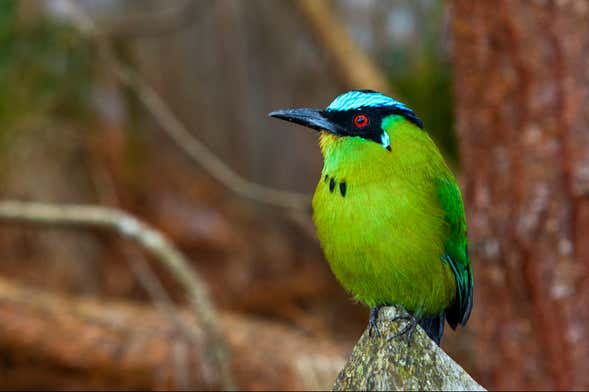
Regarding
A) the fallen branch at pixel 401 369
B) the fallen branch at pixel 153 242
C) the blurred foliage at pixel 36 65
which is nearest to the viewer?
the fallen branch at pixel 401 369

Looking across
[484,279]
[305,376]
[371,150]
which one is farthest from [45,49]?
[371,150]

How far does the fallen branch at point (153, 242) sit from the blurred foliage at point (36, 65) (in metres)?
1.59

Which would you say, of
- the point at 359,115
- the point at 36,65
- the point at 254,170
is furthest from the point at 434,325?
the point at 254,170

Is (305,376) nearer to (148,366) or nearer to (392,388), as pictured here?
(148,366)

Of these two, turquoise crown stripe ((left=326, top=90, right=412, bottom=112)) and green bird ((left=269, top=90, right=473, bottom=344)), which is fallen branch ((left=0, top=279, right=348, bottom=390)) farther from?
turquoise crown stripe ((left=326, top=90, right=412, bottom=112))

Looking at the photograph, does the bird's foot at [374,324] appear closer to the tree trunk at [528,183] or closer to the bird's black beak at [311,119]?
the bird's black beak at [311,119]

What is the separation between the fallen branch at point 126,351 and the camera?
681 centimetres

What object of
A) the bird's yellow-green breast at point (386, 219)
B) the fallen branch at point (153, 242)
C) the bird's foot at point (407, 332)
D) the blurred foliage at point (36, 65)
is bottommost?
the bird's foot at point (407, 332)

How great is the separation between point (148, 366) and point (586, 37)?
11.4 ft

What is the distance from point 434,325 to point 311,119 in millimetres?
1000

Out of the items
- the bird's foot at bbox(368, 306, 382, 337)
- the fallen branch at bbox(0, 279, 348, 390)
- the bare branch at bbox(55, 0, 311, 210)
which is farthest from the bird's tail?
the bare branch at bbox(55, 0, 311, 210)

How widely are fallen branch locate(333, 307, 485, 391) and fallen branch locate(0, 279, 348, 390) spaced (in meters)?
4.03

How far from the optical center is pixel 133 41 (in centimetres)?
991

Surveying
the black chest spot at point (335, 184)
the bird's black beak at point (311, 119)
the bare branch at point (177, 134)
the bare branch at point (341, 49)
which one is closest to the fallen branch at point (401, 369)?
the black chest spot at point (335, 184)
